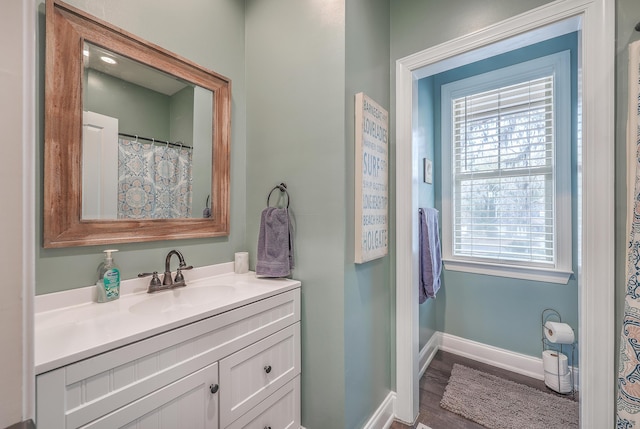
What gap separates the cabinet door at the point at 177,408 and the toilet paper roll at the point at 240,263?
25.9 inches

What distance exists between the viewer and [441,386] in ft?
6.56

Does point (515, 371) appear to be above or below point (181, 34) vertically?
below

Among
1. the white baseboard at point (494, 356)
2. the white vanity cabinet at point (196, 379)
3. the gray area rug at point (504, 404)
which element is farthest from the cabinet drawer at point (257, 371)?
the white baseboard at point (494, 356)

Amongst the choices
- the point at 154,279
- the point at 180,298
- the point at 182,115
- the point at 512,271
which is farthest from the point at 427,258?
the point at 182,115

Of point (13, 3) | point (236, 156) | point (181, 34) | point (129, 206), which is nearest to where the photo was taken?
point (13, 3)

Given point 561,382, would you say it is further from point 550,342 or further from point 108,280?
point 108,280

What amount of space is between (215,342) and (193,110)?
121 cm

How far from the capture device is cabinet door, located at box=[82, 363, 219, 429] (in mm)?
764

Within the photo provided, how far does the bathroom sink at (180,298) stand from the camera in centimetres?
104

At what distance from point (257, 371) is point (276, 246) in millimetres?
593

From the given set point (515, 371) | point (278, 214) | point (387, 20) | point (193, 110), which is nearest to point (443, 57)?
point (387, 20)

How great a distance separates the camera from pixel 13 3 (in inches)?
17.2

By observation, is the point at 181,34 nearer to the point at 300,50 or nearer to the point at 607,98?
the point at 300,50

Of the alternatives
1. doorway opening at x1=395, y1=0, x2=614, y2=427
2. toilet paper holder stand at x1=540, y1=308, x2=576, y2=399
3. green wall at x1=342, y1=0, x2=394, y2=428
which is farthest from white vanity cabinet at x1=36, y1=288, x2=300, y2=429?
toilet paper holder stand at x1=540, y1=308, x2=576, y2=399
